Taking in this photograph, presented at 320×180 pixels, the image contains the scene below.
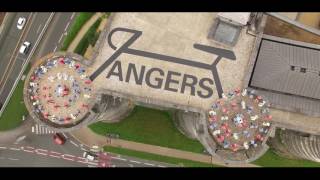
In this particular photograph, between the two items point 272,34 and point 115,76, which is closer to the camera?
point 115,76

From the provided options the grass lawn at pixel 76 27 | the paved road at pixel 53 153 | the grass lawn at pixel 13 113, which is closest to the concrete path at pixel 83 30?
the grass lawn at pixel 76 27

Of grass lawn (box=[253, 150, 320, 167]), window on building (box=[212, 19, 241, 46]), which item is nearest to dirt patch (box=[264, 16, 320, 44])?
window on building (box=[212, 19, 241, 46])

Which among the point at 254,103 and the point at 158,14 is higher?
the point at 158,14

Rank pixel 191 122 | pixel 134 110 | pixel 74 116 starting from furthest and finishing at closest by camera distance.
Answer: pixel 134 110 < pixel 191 122 < pixel 74 116

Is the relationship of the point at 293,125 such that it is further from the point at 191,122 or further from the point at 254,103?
the point at 191,122

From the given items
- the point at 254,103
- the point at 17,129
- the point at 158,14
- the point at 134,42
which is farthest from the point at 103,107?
the point at 17,129

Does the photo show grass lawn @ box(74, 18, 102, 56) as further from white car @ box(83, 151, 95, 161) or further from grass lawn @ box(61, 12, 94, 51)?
white car @ box(83, 151, 95, 161)

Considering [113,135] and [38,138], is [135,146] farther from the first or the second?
[38,138]
